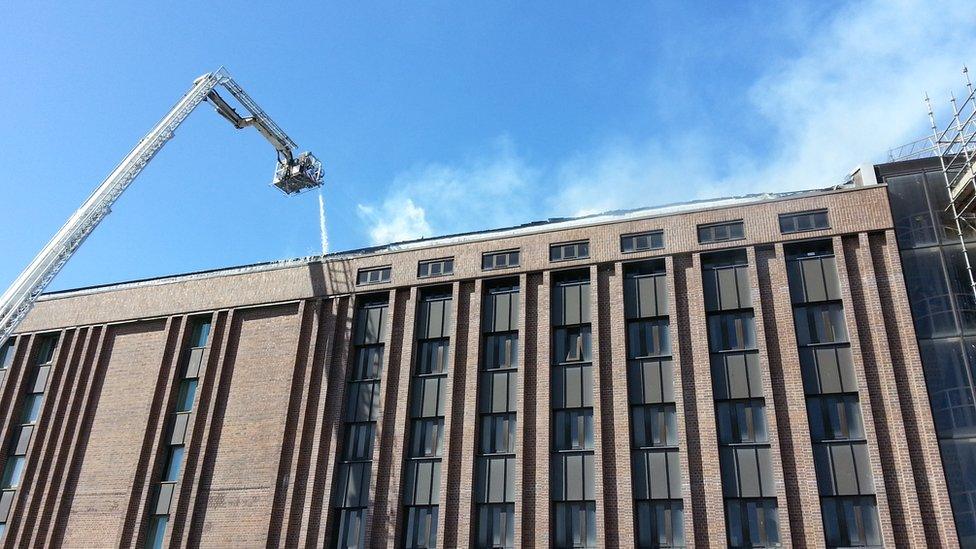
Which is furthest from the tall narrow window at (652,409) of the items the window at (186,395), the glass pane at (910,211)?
the window at (186,395)

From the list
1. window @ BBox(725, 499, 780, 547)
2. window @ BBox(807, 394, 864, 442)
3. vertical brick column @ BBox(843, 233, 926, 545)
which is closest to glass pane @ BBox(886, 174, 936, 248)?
vertical brick column @ BBox(843, 233, 926, 545)

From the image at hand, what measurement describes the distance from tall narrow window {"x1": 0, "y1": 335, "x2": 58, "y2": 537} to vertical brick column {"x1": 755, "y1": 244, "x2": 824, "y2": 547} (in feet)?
118

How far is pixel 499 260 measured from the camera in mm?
35188

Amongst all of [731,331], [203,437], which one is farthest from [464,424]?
[203,437]

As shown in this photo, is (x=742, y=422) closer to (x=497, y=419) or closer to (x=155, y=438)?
(x=497, y=419)

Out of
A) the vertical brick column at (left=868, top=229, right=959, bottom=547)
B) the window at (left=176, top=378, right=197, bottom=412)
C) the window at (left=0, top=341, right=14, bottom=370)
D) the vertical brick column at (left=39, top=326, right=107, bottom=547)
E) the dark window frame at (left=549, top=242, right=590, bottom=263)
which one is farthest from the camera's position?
the window at (left=0, top=341, right=14, bottom=370)

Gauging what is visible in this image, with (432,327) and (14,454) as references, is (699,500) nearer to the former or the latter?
(432,327)

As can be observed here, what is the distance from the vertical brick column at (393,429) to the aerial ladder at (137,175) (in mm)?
11448

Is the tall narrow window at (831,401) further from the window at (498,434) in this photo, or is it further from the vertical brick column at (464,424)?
the vertical brick column at (464,424)

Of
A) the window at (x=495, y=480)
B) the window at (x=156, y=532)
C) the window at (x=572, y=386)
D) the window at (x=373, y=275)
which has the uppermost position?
the window at (x=373, y=275)

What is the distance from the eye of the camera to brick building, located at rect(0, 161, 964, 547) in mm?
27391

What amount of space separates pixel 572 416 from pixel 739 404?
6.48 m

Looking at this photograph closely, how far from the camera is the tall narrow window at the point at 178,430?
3519cm

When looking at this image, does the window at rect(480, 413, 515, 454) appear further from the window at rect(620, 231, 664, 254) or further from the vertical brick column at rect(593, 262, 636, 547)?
the window at rect(620, 231, 664, 254)
